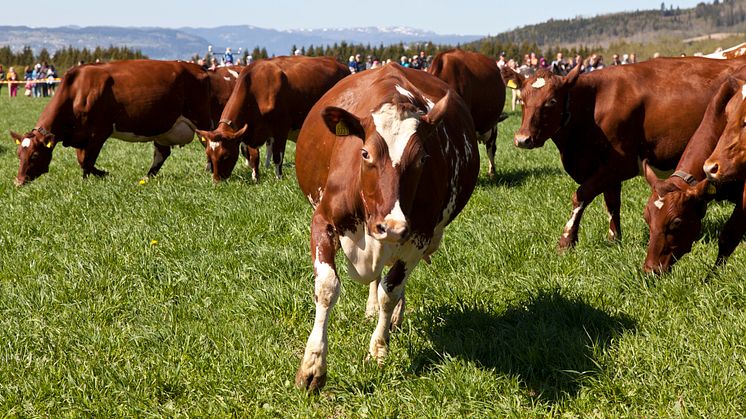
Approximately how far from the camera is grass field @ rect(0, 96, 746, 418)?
4027 mm

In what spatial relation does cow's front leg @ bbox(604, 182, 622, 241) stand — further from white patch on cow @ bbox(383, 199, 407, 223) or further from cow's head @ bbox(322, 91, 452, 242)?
white patch on cow @ bbox(383, 199, 407, 223)

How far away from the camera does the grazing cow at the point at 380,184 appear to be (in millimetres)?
3824

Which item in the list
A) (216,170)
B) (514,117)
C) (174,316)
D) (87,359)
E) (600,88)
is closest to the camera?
(87,359)

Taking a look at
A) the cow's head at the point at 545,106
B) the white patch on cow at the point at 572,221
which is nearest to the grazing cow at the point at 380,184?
the white patch on cow at the point at 572,221

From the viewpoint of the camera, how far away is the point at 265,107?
11.8 metres

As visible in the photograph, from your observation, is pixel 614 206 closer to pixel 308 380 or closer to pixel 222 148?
pixel 308 380

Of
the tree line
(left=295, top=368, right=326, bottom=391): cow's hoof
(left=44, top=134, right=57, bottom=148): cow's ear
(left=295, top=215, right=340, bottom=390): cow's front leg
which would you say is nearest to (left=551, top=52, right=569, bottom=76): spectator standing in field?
(left=295, top=215, right=340, bottom=390): cow's front leg

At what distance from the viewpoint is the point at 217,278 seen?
237 inches

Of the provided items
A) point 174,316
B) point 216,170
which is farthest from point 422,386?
point 216,170

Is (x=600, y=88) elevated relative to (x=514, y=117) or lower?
elevated

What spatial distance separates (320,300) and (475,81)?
755 cm

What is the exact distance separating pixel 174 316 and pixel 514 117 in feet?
61.7

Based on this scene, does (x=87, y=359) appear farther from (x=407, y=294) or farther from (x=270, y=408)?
(x=407, y=294)

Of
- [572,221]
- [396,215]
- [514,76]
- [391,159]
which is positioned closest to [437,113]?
[391,159]
